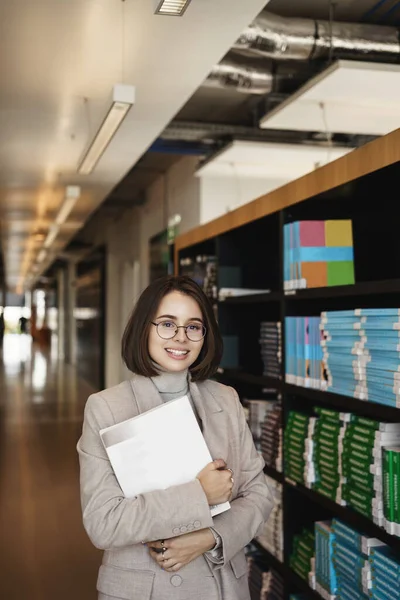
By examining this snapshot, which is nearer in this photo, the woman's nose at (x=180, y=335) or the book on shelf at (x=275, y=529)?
the woman's nose at (x=180, y=335)

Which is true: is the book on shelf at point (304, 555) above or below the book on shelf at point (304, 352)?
below

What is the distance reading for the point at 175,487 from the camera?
1.59m

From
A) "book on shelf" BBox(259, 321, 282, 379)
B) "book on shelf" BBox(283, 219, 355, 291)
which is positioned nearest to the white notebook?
"book on shelf" BBox(283, 219, 355, 291)

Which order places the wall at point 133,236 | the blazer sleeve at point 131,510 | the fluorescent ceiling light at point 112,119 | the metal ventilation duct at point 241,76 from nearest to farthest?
the blazer sleeve at point 131,510
the fluorescent ceiling light at point 112,119
the metal ventilation duct at point 241,76
the wall at point 133,236

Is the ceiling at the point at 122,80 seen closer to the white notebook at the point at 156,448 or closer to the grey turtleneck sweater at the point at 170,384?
the grey turtleneck sweater at the point at 170,384

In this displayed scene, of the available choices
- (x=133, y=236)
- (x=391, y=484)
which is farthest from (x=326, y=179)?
(x=133, y=236)

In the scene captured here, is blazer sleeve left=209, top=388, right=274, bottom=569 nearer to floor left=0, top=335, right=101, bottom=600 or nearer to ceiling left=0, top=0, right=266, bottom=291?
floor left=0, top=335, right=101, bottom=600

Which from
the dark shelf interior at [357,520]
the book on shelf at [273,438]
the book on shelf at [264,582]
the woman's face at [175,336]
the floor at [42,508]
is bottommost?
the floor at [42,508]

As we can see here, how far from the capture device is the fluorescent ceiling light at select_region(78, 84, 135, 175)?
13.4 ft

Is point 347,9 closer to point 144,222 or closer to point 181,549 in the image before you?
point 181,549

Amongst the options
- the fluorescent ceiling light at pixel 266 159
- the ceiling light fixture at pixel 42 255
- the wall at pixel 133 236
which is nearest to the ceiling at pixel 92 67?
the fluorescent ceiling light at pixel 266 159

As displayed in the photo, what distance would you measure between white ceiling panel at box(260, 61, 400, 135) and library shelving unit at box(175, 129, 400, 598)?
1099 millimetres

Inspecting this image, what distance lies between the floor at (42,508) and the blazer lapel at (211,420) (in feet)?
7.80

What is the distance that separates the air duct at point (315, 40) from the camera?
4539 millimetres
